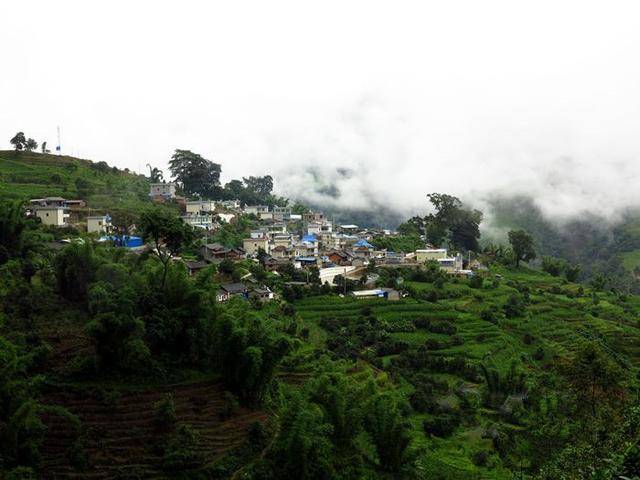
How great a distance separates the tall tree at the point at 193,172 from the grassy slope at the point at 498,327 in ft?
89.0

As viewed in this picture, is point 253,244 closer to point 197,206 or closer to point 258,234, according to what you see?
point 258,234

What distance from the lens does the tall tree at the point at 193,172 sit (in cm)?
5756

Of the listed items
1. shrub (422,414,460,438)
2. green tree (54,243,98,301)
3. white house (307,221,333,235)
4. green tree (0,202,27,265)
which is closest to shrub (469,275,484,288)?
white house (307,221,333,235)

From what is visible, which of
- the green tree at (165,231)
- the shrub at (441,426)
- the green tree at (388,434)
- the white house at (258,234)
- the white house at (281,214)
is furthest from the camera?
the white house at (281,214)

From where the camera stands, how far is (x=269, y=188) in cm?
7988

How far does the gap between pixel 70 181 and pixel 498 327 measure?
35.3m

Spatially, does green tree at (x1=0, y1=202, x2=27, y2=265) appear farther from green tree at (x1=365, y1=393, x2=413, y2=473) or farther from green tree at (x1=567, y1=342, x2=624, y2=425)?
green tree at (x1=567, y1=342, x2=624, y2=425)

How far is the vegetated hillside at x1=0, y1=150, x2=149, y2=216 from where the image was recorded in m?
42.9

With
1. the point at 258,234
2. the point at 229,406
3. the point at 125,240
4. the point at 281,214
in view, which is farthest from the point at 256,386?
the point at 281,214

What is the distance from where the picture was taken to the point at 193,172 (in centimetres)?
5709

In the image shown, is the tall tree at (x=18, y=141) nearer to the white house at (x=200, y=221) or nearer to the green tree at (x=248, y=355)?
the white house at (x=200, y=221)

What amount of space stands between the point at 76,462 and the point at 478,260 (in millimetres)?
43575

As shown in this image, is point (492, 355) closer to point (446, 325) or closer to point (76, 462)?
point (446, 325)

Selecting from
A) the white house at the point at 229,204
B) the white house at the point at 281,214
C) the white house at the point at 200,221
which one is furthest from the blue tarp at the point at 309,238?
the white house at the point at 229,204
